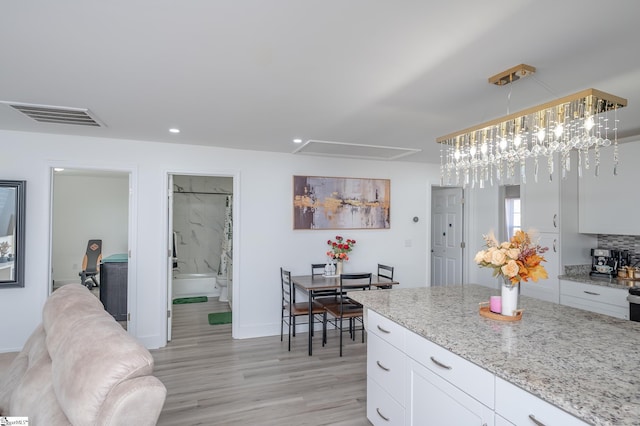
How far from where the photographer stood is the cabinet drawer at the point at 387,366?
7.02 feet

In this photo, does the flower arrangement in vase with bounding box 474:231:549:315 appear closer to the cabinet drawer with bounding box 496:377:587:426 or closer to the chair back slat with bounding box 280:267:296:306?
the cabinet drawer with bounding box 496:377:587:426

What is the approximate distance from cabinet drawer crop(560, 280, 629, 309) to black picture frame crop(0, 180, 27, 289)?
19.3 ft

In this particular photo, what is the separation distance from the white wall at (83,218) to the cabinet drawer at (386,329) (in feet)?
21.2

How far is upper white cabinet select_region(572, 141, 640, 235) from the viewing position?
3.58 meters

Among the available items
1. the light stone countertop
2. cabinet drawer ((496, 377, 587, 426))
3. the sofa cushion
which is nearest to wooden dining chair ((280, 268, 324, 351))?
the light stone countertop

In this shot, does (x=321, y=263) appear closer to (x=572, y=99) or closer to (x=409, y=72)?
(x=409, y=72)

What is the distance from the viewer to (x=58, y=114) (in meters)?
3.03

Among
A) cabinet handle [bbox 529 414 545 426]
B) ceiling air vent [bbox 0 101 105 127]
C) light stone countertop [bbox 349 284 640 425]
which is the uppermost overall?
ceiling air vent [bbox 0 101 105 127]

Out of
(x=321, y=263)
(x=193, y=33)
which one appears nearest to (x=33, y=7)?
(x=193, y=33)

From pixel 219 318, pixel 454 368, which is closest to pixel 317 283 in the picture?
pixel 219 318

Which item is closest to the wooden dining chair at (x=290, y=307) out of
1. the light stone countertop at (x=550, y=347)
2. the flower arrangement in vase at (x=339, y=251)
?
the flower arrangement in vase at (x=339, y=251)

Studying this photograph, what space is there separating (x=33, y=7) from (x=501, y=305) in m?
2.79

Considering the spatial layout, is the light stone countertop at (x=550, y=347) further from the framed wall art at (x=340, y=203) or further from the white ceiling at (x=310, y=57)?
the framed wall art at (x=340, y=203)

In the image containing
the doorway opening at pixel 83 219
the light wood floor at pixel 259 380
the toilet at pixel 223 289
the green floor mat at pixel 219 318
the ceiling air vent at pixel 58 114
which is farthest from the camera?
the doorway opening at pixel 83 219
